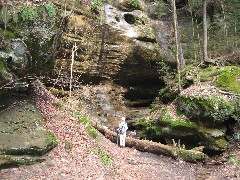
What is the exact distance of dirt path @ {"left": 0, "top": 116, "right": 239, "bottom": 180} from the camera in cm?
936

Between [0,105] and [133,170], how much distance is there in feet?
18.7

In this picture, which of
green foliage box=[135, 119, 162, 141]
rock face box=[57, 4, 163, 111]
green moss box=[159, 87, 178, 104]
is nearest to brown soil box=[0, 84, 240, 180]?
green foliage box=[135, 119, 162, 141]

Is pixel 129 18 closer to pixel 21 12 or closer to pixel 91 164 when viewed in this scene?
pixel 21 12

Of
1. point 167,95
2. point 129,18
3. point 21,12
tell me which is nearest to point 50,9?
point 21,12

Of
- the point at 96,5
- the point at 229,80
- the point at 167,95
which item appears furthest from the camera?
the point at 96,5

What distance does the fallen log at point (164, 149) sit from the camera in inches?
566

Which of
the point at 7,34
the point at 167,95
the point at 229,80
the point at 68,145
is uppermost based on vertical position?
the point at 7,34

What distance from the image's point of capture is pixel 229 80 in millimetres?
16609

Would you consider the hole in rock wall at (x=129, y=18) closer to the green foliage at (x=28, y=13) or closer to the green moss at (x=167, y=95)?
the green moss at (x=167, y=95)

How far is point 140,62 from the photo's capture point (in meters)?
22.0

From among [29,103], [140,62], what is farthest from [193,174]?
[140,62]

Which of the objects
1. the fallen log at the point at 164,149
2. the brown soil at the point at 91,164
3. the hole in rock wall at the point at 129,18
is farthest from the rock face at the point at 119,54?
the brown soil at the point at 91,164

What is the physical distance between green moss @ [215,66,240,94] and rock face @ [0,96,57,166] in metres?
9.96

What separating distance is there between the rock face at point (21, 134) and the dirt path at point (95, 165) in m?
0.36
